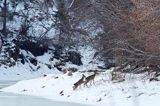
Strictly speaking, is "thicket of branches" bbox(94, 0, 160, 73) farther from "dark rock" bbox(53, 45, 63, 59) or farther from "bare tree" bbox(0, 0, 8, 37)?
"bare tree" bbox(0, 0, 8, 37)

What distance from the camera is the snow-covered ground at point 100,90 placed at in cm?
1666

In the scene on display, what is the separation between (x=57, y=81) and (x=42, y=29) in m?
24.7

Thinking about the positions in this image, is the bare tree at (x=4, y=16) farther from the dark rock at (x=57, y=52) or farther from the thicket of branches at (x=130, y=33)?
the thicket of branches at (x=130, y=33)

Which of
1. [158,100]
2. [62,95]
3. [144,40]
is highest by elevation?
[144,40]

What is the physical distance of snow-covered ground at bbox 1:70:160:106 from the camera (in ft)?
54.6

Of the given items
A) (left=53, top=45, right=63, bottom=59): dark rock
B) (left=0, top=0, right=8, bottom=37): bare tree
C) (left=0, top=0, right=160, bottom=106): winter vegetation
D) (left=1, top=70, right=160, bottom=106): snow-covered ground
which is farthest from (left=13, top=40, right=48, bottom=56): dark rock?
(left=1, top=70, right=160, bottom=106): snow-covered ground

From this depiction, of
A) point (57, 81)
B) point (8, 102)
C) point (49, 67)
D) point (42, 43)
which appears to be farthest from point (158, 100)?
point (42, 43)

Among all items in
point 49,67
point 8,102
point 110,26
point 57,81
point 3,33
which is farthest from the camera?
point 3,33

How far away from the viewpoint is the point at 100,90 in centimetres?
1930

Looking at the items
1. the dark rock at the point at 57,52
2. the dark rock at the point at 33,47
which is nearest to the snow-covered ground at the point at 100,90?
the dark rock at the point at 33,47

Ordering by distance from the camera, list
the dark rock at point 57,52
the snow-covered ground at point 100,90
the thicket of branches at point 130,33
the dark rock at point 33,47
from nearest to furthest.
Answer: the snow-covered ground at point 100,90, the thicket of branches at point 130,33, the dark rock at point 33,47, the dark rock at point 57,52

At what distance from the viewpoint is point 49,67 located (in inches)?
1655

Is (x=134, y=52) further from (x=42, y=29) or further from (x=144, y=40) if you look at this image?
(x=42, y=29)

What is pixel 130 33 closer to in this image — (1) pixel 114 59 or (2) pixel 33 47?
(1) pixel 114 59
